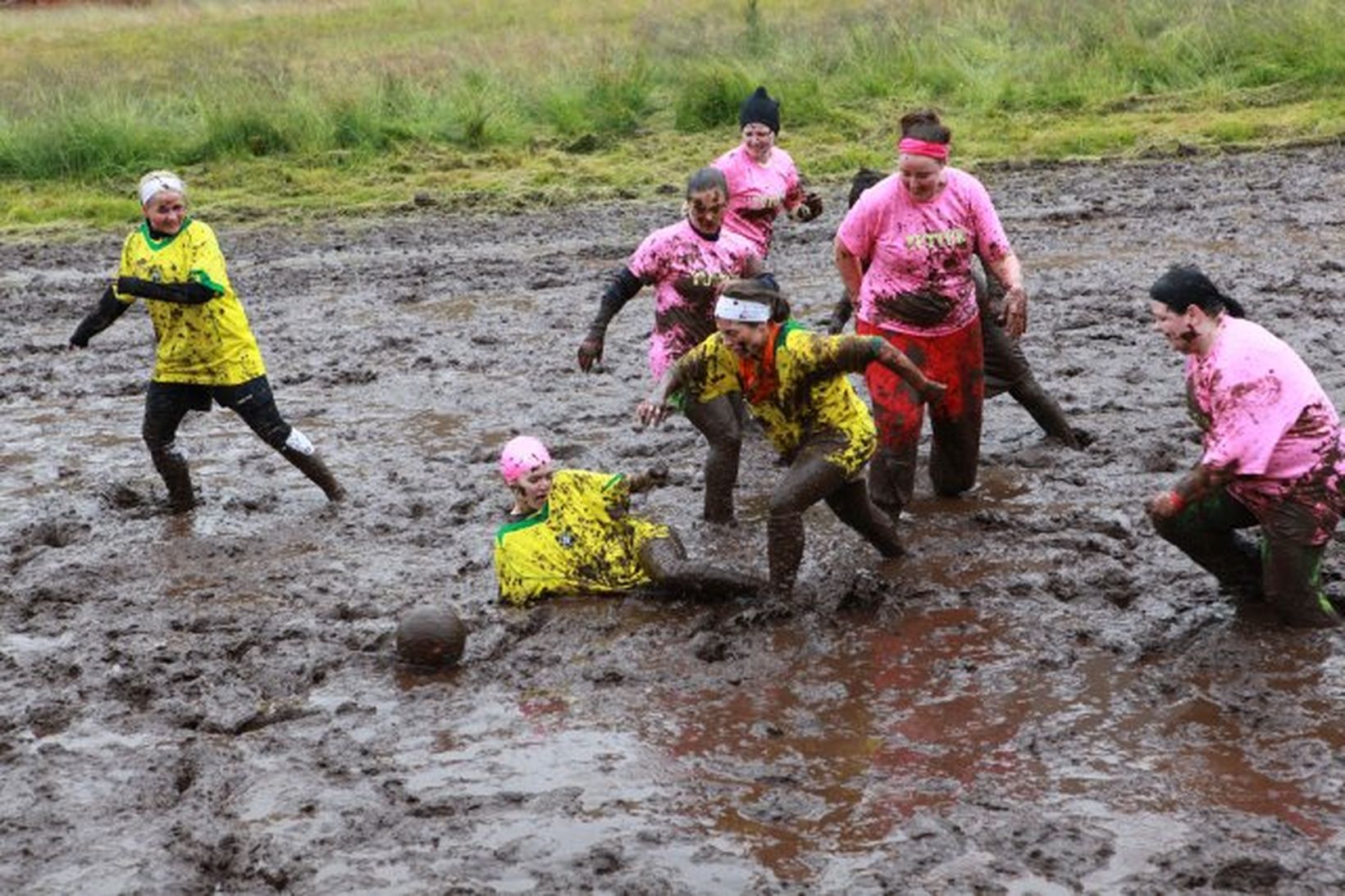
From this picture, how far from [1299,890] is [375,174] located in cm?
1794

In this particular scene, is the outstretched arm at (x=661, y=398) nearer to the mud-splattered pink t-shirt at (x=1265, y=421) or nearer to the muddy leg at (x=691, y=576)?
the muddy leg at (x=691, y=576)

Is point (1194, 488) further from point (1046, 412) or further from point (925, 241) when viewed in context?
point (1046, 412)

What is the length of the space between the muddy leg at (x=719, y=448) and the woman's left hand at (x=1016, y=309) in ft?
4.65

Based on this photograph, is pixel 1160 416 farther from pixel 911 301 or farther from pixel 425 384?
pixel 425 384

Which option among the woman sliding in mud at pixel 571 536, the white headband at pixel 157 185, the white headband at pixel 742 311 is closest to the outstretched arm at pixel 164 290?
the white headband at pixel 157 185

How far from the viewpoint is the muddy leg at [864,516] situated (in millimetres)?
8109

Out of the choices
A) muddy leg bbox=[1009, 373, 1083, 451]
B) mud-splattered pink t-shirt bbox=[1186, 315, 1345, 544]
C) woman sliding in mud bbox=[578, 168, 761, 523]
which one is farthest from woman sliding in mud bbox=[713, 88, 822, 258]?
mud-splattered pink t-shirt bbox=[1186, 315, 1345, 544]

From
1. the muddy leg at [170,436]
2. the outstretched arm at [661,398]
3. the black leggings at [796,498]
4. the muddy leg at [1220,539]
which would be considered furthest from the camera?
the muddy leg at [170,436]

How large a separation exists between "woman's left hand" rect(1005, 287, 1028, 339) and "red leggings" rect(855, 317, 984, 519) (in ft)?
1.35

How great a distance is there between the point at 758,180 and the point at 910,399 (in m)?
2.63

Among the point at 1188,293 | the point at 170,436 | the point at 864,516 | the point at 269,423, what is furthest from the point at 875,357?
the point at 170,436

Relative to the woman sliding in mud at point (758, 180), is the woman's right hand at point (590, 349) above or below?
below

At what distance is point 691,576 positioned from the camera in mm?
7867

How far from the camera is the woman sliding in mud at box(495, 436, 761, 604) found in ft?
26.5
